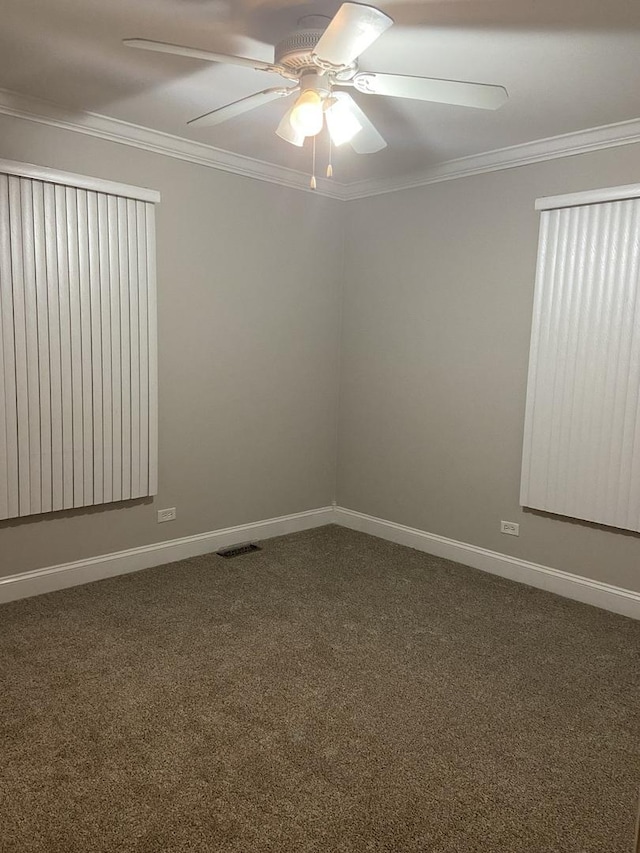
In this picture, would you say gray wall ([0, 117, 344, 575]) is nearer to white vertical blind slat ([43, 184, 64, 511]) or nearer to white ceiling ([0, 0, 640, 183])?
white vertical blind slat ([43, 184, 64, 511])

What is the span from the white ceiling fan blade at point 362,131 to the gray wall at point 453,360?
4.48 ft

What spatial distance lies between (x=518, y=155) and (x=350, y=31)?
2.19 meters

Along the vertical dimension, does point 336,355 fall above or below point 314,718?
above

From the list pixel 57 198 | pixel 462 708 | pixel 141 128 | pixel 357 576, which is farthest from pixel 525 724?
pixel 141 128

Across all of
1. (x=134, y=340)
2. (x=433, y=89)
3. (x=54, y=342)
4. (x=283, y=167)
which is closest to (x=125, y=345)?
(x=134, y=340)

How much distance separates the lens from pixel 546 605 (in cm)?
358

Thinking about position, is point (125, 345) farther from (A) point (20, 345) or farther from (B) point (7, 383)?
(B) point (7, 383)

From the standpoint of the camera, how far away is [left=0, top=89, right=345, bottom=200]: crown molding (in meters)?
3.21

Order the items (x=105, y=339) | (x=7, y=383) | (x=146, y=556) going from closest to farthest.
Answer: (x=7, y=383) < (x=105, y=339) < (x=146, y=556)

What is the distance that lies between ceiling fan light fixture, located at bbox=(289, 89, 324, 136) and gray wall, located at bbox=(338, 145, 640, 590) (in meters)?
1.89

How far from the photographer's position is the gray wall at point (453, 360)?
375cm

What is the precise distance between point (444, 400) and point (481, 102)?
7.37 feet

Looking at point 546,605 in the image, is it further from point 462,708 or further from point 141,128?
point 141,128

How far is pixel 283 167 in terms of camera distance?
430 centimetres
